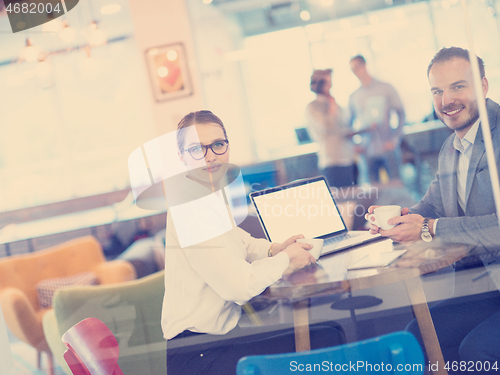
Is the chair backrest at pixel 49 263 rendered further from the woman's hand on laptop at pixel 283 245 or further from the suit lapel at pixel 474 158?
the suit lapel at pixel 474 158

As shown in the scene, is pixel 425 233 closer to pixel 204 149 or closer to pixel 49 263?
pixel 204 149

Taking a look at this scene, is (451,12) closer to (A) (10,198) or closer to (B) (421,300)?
(B) (421,300)

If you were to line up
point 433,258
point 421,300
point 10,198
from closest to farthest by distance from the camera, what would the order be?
1. point 433,258
2. point 421,300
3. point 10,198

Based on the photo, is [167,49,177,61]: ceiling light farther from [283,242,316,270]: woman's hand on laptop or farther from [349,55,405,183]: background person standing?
[283,242,316,270]: woman's hand on laptop

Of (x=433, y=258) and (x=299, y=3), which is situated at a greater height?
(x=299, y=3)

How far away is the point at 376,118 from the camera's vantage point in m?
2.17

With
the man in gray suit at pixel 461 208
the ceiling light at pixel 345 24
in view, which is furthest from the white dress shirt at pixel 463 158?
the ceiling light at pixel 345 24

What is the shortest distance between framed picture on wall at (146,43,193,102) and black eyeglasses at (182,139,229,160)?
39 centimetres

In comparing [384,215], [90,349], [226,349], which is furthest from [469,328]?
[90,349]

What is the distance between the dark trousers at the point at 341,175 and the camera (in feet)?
6.89

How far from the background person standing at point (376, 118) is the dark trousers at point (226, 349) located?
902mm

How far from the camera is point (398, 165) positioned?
2.15m

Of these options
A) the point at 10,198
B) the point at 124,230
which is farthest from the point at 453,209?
the point at 10,198

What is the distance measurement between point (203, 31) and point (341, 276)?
138cm
